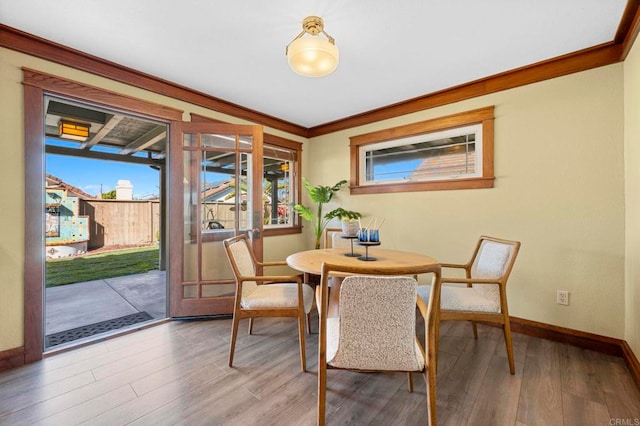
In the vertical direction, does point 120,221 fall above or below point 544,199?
below

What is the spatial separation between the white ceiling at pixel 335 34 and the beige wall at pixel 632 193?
0.39 meters

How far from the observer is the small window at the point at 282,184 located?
3961mm

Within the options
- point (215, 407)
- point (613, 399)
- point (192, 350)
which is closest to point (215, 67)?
point (192, 350)

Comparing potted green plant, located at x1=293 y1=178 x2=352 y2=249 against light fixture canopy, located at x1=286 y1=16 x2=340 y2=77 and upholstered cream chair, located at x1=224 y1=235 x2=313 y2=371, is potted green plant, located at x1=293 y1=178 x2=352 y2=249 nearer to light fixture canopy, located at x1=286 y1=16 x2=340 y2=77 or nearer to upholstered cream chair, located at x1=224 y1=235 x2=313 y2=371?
upholstered cream chair, located at x1=224 y1=235 x2=313 y2=371

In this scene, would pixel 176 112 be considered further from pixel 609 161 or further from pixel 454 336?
pixel 609 161

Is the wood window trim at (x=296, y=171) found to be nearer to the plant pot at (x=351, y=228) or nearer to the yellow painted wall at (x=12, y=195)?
the plant pot at (x=351, y=228)

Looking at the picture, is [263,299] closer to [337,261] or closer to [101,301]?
[337,261]

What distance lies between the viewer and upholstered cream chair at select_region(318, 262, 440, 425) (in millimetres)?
1104

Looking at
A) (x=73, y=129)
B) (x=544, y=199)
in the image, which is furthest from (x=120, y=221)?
(x=544, y=199)

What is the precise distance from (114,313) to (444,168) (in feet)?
13.5

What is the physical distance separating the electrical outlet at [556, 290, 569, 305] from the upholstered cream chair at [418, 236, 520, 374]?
78 cm

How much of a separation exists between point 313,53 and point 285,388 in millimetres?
2091

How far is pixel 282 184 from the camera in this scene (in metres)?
4.13

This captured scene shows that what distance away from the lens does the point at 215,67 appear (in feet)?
7.63
